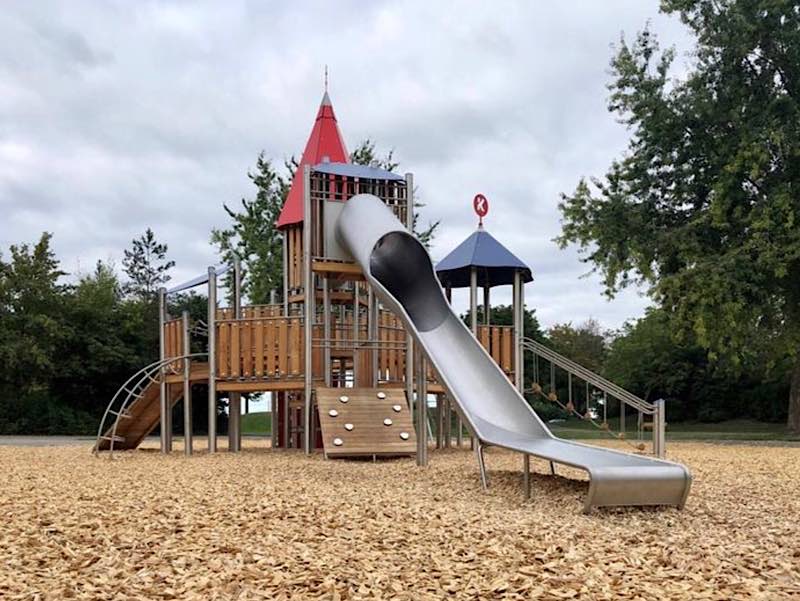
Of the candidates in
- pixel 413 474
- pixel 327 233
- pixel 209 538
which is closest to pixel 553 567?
pixel 209 538

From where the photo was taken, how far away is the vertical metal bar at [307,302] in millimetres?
13859

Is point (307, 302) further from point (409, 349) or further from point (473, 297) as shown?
point (473, 297)

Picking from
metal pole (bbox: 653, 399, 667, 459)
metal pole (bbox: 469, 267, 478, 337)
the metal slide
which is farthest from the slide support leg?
metal pole (bbox: 469, 267, 478, 337)

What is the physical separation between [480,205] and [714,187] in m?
7.04

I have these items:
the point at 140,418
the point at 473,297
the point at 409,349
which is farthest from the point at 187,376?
the point at 473,297

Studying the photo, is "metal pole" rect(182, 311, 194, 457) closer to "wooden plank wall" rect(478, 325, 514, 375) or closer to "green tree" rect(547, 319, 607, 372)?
"wooden plank wall" rect(478, 325, 514, 375)

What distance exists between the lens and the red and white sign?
16.7m

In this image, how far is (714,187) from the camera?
20.5 meters

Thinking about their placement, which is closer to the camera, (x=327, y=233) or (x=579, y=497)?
(x=579, y=497)

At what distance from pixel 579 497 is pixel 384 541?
9.72 ft

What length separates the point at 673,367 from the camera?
37062 mm

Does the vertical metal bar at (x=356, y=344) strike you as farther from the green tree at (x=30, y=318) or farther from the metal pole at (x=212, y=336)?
the green tree at (x=30, y=318)

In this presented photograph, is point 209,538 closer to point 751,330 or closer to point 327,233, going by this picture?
point 327,233

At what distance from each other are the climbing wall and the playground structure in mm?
22
